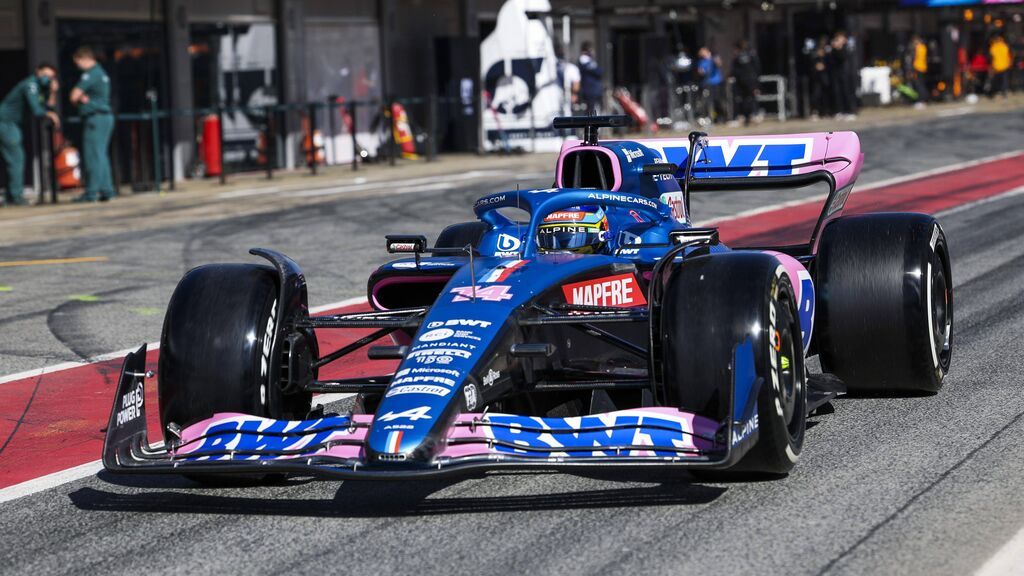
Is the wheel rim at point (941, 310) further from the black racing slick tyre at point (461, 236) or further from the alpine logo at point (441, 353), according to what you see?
the alpine logo at point (441, 353)

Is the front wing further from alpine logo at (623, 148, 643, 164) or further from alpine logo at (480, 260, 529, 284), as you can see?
alpine logo at (623, 148, 643, 164)

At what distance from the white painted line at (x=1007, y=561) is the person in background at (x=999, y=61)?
38347mm

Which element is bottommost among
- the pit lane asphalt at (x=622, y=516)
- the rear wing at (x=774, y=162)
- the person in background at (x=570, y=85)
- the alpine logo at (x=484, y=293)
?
A: the pit lane asphalt at (x=622, y=516)

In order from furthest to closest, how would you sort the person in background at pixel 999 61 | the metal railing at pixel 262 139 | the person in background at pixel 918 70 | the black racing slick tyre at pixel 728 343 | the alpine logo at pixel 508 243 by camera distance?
the person in background at pixel 999 61 < the person in background at pixel 918 70 < the metal railing at pixel 262 139 < the alpine logo at pixel 508 243 < the black racing slick tyre at pixel 728 343

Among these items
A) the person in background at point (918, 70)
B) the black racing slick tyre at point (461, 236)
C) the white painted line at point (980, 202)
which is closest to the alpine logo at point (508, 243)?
the black racing slick tyre at point (461, 236)

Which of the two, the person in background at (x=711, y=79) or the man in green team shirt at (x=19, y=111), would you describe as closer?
the man in green team shirt at (x=19, y=111)

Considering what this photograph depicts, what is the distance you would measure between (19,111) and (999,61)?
29095 millimetres

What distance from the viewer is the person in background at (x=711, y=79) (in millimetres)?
33406

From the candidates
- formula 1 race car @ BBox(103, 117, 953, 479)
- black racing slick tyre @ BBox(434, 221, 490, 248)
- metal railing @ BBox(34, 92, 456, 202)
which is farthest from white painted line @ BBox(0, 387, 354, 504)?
metal railing @ BBox(34, 92, 456, 202)

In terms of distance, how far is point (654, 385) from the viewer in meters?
5.97

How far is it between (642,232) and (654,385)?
153cm

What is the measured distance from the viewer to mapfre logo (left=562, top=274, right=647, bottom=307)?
6.54 m

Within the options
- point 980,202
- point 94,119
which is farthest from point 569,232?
point 94,119

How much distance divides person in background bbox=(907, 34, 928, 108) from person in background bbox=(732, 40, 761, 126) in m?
8.67
